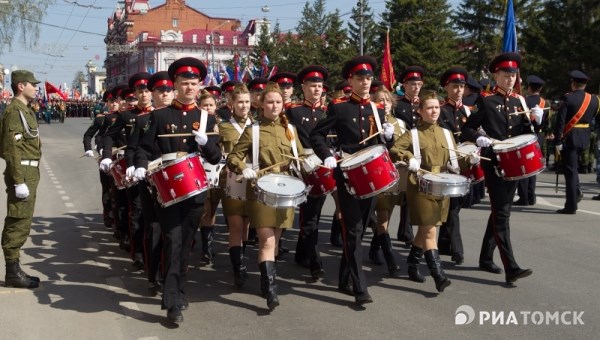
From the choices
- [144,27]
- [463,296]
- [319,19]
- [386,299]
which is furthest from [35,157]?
[144,27]

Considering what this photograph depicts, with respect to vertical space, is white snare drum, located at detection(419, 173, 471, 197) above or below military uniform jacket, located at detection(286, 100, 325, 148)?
below

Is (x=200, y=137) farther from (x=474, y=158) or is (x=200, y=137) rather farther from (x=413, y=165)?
(x=474, y=158)

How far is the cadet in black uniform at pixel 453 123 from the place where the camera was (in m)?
8.46

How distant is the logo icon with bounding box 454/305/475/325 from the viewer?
20.2ft

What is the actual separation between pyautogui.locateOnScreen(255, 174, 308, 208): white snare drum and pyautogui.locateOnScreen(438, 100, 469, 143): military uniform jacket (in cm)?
318

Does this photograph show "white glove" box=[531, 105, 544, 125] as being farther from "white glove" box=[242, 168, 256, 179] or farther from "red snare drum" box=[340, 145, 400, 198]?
"white glove" box=[242, 168, 256, 179]

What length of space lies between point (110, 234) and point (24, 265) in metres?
2.28

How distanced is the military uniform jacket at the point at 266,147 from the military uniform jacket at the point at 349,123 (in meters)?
0.29

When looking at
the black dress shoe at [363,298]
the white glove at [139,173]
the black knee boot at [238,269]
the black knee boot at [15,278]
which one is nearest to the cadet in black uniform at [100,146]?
the black knee boot at [15,278]

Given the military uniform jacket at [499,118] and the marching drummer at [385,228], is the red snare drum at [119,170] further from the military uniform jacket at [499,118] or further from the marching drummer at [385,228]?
the military uniform jacket at [499,118]

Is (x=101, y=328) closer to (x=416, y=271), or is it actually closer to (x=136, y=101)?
(x=416, y=271)

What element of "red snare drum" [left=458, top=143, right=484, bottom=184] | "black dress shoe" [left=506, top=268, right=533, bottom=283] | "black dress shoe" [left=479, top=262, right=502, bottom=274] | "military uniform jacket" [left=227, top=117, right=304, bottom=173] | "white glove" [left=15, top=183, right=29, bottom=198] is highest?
"military uniform jacket" [left=227, top=117, right=304, bottom=173]

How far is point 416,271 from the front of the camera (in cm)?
756

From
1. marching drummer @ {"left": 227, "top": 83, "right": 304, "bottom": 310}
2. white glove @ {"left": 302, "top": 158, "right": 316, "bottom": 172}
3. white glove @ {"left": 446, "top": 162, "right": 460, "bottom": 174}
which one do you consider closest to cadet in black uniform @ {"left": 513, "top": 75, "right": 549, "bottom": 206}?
white glove @ {"left": 446, "top": 162, "right": 460, "bottom": 174}
